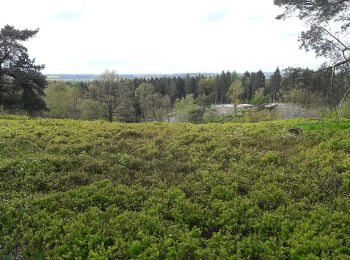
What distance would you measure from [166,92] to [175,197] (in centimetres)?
11496

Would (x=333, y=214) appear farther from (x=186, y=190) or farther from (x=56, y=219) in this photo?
(x=56, y=219)

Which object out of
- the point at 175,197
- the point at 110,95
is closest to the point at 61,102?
the point at 110,95

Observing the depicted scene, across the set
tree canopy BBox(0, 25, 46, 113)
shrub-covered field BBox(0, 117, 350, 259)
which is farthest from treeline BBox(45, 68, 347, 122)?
tree canopy BBox(0, 25, 46, 113)

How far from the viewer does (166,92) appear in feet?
402

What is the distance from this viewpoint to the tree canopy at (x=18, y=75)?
2727cm

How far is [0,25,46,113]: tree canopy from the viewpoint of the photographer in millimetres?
27266

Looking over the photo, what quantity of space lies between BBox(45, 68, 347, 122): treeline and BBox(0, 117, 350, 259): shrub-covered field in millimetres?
3106

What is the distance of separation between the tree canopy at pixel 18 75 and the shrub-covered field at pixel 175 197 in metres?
15.1

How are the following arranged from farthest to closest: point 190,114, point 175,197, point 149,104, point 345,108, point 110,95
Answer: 1. point 149,104
2. point 190,114
3. point 110,95
4. point 345,108
5. point 175,197

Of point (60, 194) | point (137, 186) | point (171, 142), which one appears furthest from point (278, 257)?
point (171, 142)

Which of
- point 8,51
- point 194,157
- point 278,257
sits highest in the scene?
point 8,51

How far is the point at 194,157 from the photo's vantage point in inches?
473

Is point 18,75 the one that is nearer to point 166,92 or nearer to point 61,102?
point 61,102

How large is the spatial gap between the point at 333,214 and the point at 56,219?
646cm
